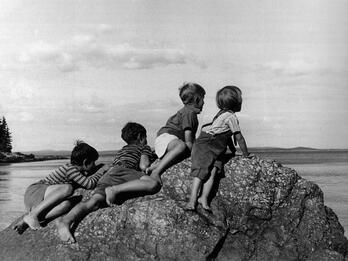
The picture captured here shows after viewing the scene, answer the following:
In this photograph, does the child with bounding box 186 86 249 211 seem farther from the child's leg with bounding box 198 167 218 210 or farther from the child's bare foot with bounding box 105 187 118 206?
the child's bare foot with bounding box 105 187 118 206

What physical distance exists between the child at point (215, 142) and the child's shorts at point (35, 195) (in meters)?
1.92

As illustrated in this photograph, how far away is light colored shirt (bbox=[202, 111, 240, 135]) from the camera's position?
7645 mm

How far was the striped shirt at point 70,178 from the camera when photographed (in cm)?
764

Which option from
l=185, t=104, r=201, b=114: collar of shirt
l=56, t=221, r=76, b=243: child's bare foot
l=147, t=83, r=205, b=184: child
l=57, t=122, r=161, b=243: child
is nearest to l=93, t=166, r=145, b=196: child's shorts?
l=57, t=122, r=161, b=243: child

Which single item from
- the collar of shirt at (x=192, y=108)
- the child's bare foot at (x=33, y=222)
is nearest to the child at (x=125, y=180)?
the child's bare foot at (x=33, y=222)

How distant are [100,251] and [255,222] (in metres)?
1.95

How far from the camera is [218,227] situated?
714 centimetres

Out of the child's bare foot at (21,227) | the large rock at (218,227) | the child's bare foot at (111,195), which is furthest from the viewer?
the child's bare foot at (21,227)

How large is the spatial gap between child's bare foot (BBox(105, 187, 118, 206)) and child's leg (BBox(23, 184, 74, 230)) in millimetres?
496

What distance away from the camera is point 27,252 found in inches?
283

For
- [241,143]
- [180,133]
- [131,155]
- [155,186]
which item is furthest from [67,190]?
[241,143]

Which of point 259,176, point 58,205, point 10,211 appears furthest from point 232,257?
point 10,211

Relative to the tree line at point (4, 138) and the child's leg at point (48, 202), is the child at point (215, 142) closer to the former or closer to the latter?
the child's leg at point (48, 202)

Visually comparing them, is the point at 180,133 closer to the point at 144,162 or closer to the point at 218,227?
the point at 144,162
